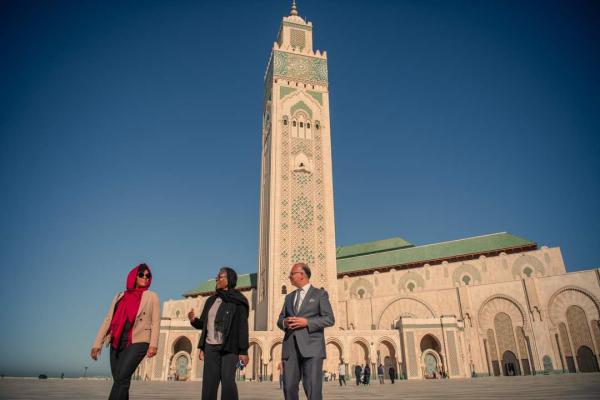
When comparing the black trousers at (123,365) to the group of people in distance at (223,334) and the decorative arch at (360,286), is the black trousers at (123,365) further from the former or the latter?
the decorative arch at (360,286)

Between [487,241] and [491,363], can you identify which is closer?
[491,363]

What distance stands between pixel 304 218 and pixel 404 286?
977 centimetres

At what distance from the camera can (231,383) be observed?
3332mm

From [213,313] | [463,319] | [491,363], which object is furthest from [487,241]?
[213,313]

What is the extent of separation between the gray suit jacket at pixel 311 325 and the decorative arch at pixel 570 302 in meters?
26.0

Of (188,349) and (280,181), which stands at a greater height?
(280,181)

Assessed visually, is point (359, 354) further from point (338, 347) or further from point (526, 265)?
point (526, 265)

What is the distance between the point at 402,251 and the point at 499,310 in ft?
29.2

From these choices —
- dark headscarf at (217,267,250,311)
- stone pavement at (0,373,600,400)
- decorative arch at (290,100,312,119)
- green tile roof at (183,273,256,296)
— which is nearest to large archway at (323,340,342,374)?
green tile roof at (183,273,256,296)

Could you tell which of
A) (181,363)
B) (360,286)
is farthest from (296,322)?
(360,286)

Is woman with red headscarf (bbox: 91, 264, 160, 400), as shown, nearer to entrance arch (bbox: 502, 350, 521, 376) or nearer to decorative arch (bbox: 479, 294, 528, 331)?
entrance arch (bbox: 502, 350, 521, 376)

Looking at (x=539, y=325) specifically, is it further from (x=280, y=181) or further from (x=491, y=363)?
(x=280, y=181)

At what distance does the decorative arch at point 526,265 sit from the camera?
88.0ft

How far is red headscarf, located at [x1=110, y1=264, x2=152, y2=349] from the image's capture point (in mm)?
3387
